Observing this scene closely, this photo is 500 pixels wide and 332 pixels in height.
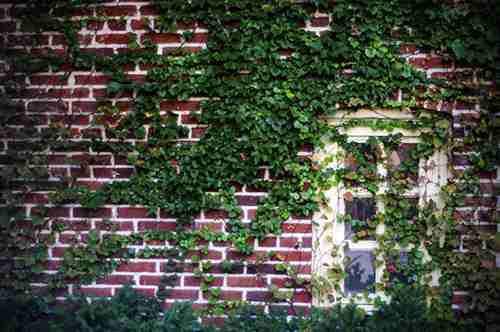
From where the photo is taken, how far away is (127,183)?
3570mm

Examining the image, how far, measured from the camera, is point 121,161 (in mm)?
3625

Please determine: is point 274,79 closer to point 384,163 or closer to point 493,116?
point 384,163

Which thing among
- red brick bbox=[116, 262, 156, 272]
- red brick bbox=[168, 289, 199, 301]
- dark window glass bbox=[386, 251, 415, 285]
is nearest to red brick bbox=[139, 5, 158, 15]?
red brick bbox=[116, 262, 156, 272]

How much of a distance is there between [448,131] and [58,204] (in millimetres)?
3006

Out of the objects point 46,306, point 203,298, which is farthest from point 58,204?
point 203,298

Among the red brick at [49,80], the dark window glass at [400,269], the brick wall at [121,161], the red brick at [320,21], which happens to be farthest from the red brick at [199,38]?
the dark window glass at [400,269]

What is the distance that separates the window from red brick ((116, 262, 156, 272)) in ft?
4.07

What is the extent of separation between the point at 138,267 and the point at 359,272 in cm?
168

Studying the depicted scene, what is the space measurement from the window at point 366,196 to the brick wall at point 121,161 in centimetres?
16

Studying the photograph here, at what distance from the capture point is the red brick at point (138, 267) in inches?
141

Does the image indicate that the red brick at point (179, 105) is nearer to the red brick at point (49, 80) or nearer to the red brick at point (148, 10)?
the red brick at point (148, 10)

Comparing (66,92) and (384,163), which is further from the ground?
(66,92)

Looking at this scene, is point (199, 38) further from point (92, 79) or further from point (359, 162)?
point (359, 162)

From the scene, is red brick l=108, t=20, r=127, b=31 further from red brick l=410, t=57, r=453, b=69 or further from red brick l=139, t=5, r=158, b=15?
red brick l=410, t=57, r=453, b=69
